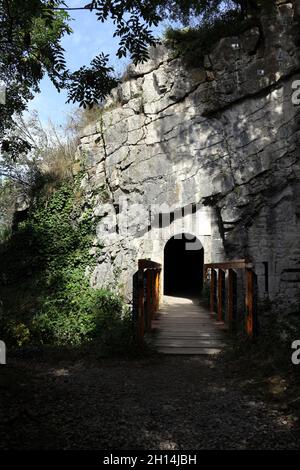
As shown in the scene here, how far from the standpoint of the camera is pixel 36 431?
334cm

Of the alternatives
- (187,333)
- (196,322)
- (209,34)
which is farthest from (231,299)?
(209,34)

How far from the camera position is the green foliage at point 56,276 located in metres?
11.0

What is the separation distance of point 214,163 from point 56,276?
6.91 metres

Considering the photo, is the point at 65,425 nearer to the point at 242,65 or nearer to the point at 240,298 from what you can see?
the point at 240,298

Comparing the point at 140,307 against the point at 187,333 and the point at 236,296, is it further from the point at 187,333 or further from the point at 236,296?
the point at 236,296

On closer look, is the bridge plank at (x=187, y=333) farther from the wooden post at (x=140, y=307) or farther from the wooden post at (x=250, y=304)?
the wooden post at (x=250, y=304)

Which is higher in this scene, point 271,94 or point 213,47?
point 213,47

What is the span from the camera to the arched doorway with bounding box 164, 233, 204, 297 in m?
19.4

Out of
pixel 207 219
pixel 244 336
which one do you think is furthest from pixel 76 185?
pixel 244 336

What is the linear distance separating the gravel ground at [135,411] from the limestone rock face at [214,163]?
817 centimetres

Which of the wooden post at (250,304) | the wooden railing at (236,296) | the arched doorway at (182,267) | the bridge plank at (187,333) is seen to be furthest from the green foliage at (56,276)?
the arched doorway at (182,267)

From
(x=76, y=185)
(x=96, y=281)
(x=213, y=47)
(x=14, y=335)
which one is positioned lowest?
(x=14, y=335)
